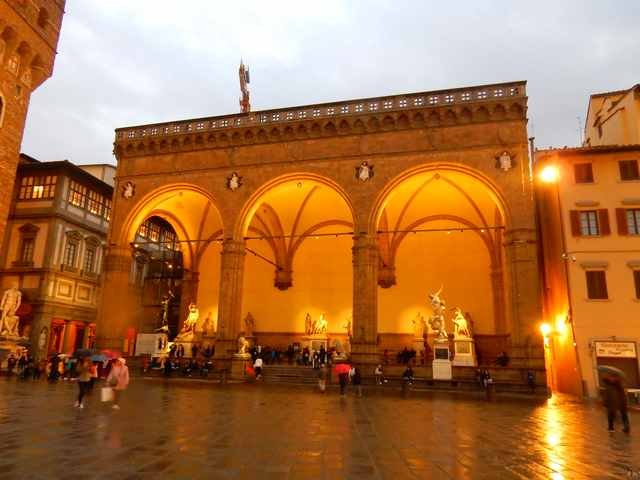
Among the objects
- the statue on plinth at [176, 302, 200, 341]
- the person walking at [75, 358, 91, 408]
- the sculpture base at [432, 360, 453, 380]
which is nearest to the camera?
the person walking at [75, 358, 91, 408]

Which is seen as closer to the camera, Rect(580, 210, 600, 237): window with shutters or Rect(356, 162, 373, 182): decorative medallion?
Rect(580, 210, 600, 237): window with shutters

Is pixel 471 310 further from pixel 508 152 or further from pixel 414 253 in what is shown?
pixel 508 152

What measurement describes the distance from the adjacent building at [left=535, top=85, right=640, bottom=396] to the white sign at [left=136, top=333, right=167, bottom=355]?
19840mm

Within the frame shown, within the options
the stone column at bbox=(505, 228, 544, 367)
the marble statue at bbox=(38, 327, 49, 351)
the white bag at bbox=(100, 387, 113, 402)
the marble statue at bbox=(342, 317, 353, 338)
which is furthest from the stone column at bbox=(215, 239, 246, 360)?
the marble statue at bbox=(38, 327, 49, 351)

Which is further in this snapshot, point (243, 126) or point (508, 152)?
point (243, 126)

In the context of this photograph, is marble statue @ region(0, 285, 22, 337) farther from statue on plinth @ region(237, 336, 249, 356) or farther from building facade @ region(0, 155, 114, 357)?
statue on plinth @ region(237, 336, 249, 356)

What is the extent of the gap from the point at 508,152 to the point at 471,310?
10.0 m

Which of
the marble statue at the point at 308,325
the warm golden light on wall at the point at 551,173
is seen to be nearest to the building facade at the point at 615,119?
the warm golden light on wall at the point at 551,173

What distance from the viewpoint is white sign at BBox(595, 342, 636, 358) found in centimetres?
1862

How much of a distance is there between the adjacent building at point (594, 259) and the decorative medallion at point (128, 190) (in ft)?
67.2

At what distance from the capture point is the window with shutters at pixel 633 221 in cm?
1964

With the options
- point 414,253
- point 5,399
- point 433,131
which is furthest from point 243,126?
point 5,399

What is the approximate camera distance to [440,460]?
632 centimetres

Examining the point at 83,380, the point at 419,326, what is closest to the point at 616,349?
the point at 419,326
